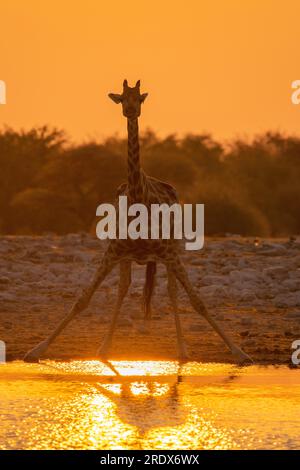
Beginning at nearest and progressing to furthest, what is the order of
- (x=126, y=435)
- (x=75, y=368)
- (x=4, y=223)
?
(x=126, y=435) → (x=75, y=368) → (x=4, y=223)

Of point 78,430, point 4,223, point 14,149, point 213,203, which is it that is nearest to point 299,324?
point 78,430

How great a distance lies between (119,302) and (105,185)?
31.0m

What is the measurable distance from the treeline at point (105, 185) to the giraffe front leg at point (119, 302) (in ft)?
75.1

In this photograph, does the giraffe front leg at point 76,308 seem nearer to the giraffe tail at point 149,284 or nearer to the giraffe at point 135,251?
the giraffe at point 135,251

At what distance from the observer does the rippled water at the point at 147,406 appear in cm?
790

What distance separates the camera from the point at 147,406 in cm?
912

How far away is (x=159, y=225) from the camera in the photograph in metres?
11.6

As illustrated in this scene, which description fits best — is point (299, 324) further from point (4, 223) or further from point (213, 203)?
point (4, 223)

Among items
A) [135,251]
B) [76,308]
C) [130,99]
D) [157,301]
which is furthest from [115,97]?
[157,301]

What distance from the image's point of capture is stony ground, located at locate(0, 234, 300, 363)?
1235 centimetres

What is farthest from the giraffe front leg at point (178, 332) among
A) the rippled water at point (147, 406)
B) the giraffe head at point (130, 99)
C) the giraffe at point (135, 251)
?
the giraffe head at point (130, 99)

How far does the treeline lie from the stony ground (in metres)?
14.5
